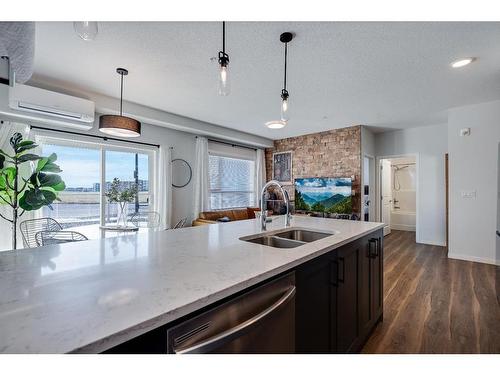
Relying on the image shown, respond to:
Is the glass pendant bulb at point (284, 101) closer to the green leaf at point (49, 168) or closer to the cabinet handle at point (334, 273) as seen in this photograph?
the cabinet handle at point (334, 273)

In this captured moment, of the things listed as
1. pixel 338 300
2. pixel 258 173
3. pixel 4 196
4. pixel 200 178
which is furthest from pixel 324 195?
pixel 4 196

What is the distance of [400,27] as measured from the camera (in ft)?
6.15

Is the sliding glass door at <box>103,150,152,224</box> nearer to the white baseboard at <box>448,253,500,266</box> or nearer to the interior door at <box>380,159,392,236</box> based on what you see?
the white baseboard at <box>448,253,500,266</box>

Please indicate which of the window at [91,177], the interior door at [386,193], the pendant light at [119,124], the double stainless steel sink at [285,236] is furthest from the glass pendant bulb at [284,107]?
the interior door at [386,193]

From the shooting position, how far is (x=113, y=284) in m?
0.76

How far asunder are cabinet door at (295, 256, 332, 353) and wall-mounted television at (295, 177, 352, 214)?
387 centimetres

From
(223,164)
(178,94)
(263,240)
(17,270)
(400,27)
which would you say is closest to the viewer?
(17,270)

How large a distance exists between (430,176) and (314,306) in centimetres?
519

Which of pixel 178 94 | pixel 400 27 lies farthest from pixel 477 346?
pixel 178 94

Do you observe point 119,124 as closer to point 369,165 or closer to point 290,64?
point 290,64

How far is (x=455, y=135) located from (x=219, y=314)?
4.88 m
